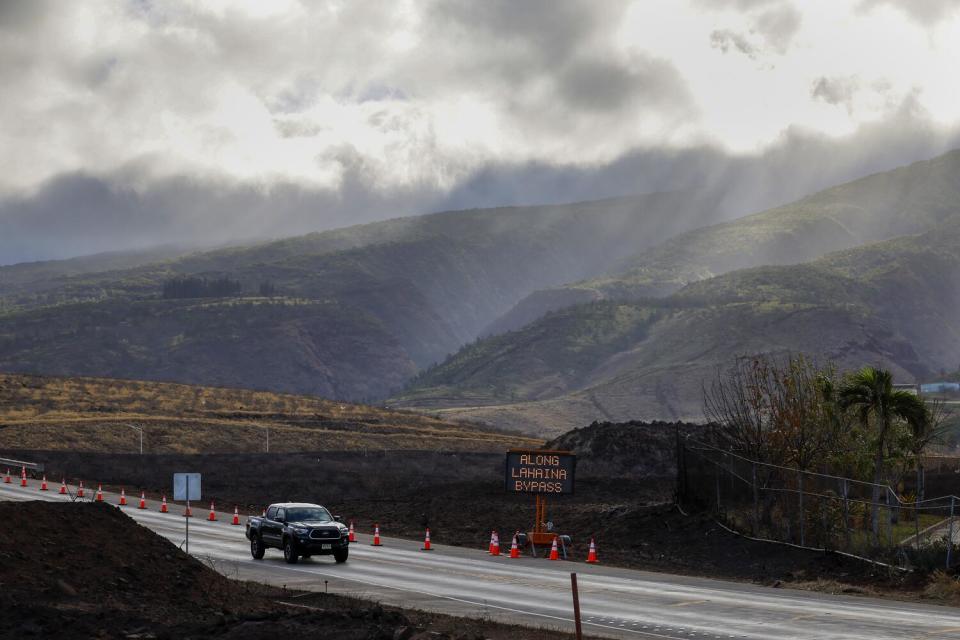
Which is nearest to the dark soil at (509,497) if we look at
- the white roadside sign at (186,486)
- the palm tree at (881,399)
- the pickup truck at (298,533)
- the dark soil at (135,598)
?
the palm tree at (881,399)

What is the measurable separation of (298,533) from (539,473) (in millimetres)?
9682

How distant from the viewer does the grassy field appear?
317ft

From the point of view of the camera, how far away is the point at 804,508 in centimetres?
4006

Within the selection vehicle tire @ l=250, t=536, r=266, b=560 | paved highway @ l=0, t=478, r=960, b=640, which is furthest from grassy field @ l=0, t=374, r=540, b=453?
paved highway @ l=0, t=478, r=960, b=640

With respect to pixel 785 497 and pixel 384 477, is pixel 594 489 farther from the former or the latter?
pixel 785 497

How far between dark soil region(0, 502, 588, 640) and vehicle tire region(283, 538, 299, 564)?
6.42 metres

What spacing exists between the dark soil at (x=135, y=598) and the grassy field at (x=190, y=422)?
66.2 meters

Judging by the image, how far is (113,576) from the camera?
79.4 feet

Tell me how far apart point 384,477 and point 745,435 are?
41310 mm

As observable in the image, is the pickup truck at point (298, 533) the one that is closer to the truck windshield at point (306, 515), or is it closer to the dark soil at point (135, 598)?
the truck windshield at point (306, 515)

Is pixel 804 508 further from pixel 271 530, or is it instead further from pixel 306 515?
pixel 271 530

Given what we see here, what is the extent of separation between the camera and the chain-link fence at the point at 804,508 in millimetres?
34438

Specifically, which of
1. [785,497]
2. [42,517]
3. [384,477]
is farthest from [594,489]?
[42,517]

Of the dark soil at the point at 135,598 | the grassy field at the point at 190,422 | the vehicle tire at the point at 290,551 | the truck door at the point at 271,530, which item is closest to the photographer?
the dark soil at the point at 135,598
